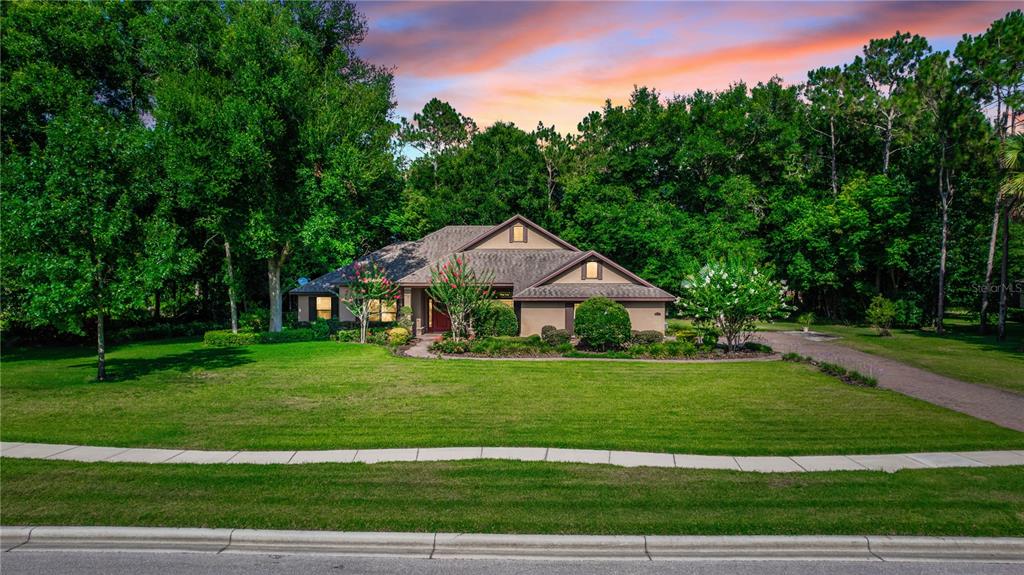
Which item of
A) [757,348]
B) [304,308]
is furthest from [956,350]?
[304,308]

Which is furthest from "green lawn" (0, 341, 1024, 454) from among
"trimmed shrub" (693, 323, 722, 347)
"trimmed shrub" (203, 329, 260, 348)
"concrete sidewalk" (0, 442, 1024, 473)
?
"trimmed shrub" (203, 329, 260, 348)

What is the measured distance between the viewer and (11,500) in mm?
8938

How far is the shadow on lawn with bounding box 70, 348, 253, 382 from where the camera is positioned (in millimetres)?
21344

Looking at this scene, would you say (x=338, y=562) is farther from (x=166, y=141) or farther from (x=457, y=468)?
(x=166, y=141)

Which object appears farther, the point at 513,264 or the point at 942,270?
the point at 942,270

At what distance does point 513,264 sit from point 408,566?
3055 cm

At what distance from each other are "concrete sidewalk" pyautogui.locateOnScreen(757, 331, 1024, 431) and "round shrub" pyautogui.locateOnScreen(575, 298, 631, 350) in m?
8.24

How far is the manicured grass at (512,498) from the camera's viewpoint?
8.04m

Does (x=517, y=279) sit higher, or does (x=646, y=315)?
(x=517, y=279)

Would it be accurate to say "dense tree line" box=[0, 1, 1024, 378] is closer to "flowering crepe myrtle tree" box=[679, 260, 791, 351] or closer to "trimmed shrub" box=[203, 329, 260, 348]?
"trimmed shrub" box=[203, 329, 260, 348]

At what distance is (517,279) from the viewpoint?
116 feet

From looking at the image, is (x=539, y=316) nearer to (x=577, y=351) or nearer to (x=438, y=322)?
(x=577, y=351)

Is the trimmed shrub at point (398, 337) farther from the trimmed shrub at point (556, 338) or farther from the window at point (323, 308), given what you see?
the window at point (323, 308)

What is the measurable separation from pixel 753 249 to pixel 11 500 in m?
46.4
